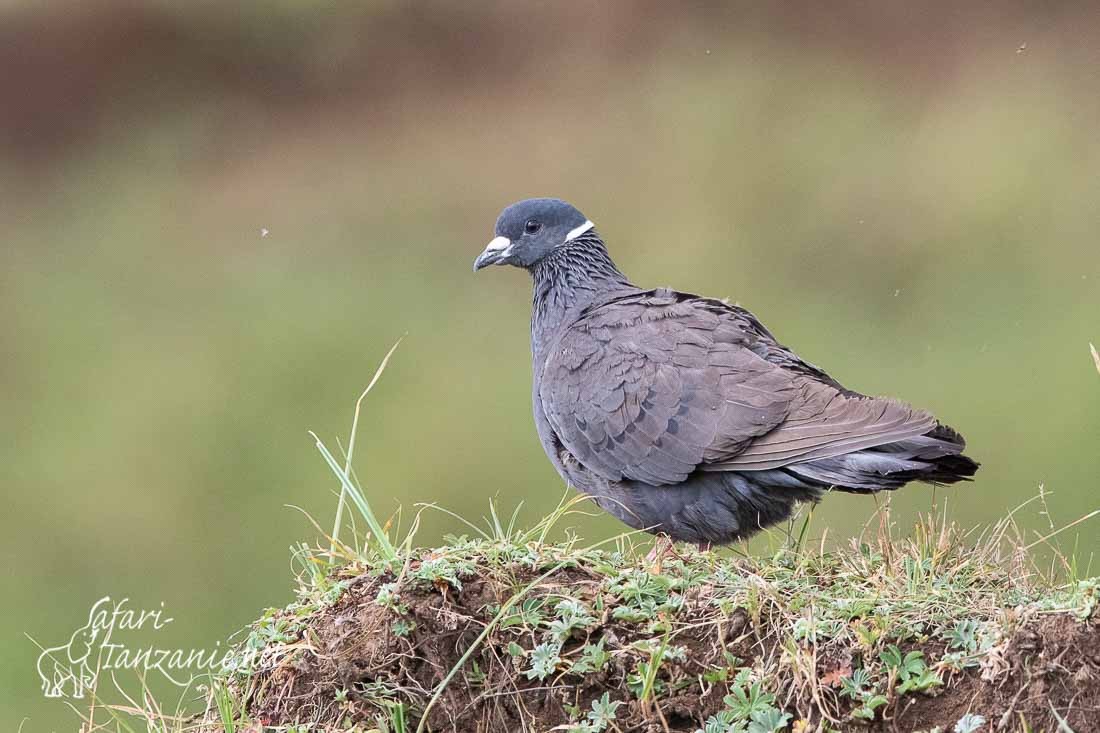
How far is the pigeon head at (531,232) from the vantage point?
540 cm

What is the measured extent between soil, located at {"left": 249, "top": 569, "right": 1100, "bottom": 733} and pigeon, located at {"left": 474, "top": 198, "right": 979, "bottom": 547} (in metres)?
0.99

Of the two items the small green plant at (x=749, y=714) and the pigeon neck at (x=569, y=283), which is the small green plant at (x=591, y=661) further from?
the pigeon neck at (x=569, y=283)

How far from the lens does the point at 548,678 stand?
3117 mm

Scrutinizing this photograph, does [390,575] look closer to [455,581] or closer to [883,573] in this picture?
[455,581]

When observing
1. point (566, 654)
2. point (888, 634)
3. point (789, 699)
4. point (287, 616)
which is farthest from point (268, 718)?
point (888, 634)

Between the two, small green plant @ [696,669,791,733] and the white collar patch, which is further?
the white collar patch

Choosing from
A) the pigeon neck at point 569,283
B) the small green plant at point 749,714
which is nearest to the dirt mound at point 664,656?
the small green plant at point 749,714

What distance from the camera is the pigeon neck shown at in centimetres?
517

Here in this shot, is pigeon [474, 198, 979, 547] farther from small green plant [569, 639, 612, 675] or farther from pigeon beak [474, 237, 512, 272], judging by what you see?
small green plant [569, 639, 612, 675]

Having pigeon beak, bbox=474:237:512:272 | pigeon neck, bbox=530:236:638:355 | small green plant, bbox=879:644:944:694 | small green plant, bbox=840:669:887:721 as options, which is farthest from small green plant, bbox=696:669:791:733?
pigeon beak, bbox=474:237:512:272

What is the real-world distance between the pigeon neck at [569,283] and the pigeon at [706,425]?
0.46 feet

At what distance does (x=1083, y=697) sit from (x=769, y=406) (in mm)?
1658

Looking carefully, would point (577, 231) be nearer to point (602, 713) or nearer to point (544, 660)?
point (544, 660)

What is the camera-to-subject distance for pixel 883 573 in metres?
3.50
